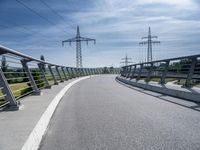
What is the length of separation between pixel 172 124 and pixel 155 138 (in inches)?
52.2

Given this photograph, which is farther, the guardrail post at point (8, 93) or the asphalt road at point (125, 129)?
the guardrail post at point (8, 93)

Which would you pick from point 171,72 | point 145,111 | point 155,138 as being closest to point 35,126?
point 155,138

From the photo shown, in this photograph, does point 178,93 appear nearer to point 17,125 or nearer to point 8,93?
point 8,93

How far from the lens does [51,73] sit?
1970 cm

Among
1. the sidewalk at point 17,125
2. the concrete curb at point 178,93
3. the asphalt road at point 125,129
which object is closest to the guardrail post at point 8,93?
the sidewalk at point 17,125

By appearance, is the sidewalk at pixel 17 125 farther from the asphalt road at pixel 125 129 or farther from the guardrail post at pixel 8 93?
the asphalt road at pixel 125 129

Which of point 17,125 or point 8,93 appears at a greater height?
point 8,93

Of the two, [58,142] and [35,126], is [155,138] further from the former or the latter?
[35,126]

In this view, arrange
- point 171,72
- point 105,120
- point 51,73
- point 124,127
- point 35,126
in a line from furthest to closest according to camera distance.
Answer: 1. point 51,73
2. point 171,72
3. point 105,120
4. point 124,127
5. point 35,126

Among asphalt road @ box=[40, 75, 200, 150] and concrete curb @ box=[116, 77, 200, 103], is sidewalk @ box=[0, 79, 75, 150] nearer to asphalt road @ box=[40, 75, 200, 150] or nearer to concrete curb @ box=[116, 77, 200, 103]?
asphalt road @ box=[40, 75, 200, 150]

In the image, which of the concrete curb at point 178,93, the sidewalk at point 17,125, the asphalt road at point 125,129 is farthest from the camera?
the concrete curb at point 178,93

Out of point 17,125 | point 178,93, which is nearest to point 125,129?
point 17,125

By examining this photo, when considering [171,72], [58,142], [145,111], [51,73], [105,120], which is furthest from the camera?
[51,73]

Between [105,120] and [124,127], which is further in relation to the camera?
[105,120]
